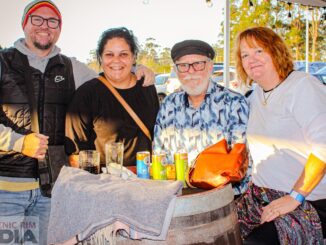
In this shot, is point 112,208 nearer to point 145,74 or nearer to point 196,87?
point 196,87

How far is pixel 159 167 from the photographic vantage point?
2.49m

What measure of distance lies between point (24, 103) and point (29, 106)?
0.04m

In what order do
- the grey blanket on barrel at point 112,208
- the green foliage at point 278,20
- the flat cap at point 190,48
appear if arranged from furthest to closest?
the green foliage at point 278,20 < the flat cap at point 190,48 < the grey blanket on barrel at point 112,208

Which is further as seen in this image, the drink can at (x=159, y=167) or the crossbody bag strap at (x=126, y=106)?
the crossbody bag strap at (x=126, y=106)

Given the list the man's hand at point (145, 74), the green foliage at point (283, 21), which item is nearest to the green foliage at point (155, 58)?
the green foliage at point (283, 21)

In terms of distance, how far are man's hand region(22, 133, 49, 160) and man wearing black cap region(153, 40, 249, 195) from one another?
83 centimetres

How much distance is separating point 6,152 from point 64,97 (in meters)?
0.57

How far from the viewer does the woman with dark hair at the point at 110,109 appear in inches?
122

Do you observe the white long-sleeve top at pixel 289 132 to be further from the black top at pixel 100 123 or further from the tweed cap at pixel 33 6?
the tweed cap at pixel 33 6

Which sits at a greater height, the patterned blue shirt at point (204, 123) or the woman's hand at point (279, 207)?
the patterned blue shirt at point (204, 123)

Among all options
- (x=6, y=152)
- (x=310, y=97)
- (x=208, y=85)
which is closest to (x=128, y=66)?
(x=208, y=85)

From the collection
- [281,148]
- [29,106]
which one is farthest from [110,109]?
[281,148]

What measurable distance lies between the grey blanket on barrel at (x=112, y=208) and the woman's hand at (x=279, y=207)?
82cm

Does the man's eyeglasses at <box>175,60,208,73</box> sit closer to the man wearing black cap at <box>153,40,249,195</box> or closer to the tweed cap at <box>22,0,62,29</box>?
the man wearing black cap at <box>153,40,249,195</box>
